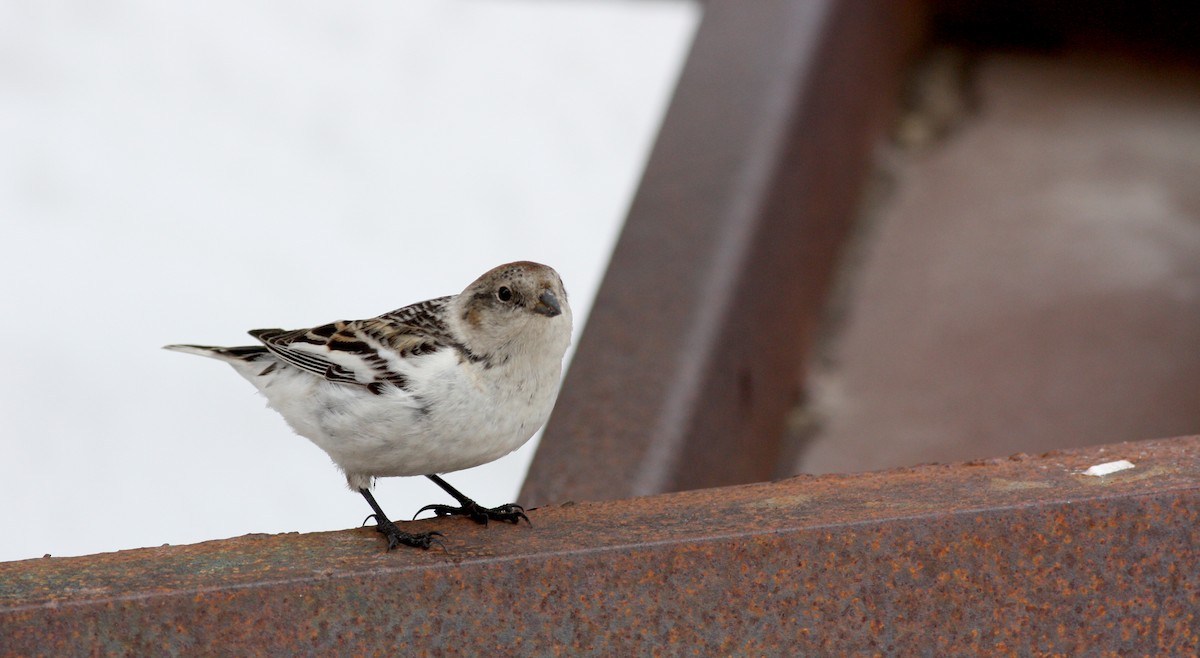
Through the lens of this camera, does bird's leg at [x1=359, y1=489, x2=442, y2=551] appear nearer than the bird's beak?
Yes

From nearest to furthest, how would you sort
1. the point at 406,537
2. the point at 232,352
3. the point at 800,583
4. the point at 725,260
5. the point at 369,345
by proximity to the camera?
the point at 800,583
the point at 406,537
the point at 369,345
the point at 232,352
the point at 725,260

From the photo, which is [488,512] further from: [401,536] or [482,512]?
[401,536]

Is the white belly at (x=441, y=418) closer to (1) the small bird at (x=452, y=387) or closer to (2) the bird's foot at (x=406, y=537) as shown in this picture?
(1) the small bird at (x=452, y=387)

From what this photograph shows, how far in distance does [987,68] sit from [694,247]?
5.59m

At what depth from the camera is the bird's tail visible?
379 centimetres

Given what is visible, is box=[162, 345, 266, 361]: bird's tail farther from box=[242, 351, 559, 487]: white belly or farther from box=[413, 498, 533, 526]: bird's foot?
box=[413, 498, 533, 526]: bird's foot

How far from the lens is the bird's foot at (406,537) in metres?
2.84

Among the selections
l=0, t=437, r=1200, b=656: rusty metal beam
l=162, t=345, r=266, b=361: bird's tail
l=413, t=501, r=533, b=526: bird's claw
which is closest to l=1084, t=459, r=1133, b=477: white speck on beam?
l=0, t=437, r=1200, b=656: rusty metal beam

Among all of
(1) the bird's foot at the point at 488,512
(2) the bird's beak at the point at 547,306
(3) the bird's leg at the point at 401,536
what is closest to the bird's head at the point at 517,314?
(2) the bird's beak at the point at 547,306

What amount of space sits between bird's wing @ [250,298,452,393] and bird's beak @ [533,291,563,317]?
24cm

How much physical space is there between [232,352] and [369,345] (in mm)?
669

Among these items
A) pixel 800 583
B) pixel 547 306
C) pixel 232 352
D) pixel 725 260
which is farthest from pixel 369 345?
pixel 725 260

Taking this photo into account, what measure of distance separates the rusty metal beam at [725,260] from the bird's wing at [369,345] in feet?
2.61

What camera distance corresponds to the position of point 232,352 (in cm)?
384
